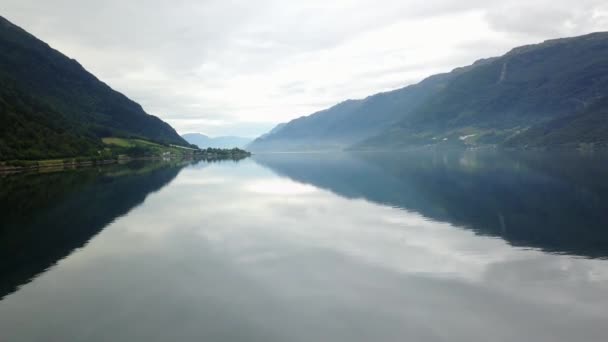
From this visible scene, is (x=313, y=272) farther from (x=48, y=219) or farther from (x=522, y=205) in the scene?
(x=48, y=219)

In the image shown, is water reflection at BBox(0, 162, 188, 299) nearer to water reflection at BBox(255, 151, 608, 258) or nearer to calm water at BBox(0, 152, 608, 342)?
calm water at BBox(0, 152, 608, 342)

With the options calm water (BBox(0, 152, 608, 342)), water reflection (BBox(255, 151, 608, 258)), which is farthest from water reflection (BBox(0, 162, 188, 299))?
water reflection (BBox(255, 151, 608, 258))

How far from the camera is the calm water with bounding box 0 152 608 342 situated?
61.7ft

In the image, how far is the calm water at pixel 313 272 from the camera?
18812 mm

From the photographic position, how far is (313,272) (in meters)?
27.2

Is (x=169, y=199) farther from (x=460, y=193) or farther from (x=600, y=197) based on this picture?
(x=600, y=197)

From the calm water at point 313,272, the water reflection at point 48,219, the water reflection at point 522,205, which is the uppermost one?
the water reflection at point 48,219

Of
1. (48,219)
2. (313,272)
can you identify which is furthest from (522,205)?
(48,219)

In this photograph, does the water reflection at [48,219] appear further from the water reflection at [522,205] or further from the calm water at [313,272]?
the water reflection at [522,205]

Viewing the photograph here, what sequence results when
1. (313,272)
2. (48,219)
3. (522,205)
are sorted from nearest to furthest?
(313,272) → (48,219) → (522,205)

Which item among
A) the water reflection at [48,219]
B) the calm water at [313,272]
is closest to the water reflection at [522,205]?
the calm water at [313,272]

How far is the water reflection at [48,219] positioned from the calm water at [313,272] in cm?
25

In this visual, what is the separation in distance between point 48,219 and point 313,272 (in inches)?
1445

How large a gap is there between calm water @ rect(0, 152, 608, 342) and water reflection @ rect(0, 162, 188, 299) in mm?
248
